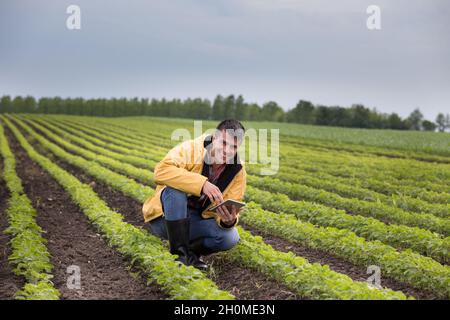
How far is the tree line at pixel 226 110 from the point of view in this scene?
163 ft

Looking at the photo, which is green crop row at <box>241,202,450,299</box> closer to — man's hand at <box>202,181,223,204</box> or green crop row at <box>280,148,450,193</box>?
man's hand at <box>202,181,223,204</box>

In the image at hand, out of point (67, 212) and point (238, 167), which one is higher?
point (238, 167)

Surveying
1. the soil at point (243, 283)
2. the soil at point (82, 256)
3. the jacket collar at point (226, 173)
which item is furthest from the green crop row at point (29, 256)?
the jacket collar at point (226, 173)

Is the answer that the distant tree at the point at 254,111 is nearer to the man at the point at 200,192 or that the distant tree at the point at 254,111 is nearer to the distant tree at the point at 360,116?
the distant tree at the point at 360,116

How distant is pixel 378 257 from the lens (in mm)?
6070

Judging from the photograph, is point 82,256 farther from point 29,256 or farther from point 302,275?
point 302,275

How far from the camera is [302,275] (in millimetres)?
5043

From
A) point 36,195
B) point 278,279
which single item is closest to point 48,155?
point 36,195

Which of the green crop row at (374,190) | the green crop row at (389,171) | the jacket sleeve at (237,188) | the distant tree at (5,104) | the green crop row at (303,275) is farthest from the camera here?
the distant tree at (5,104)

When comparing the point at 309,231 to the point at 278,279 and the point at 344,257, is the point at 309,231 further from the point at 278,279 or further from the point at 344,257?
the point at 278,279

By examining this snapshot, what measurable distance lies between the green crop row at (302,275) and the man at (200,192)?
28 centimetres
